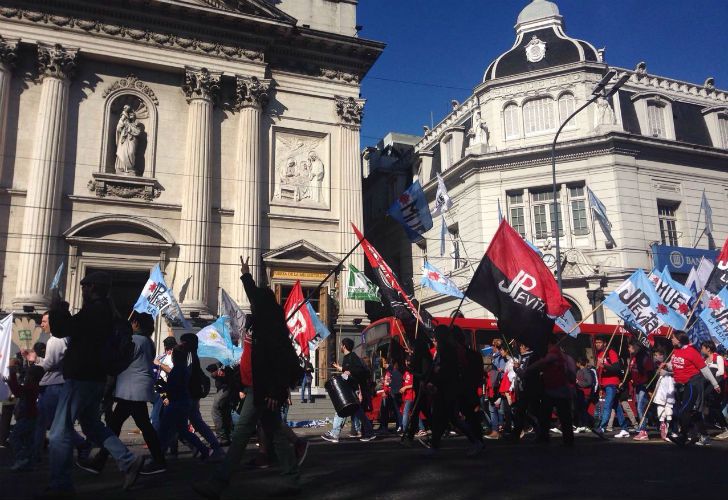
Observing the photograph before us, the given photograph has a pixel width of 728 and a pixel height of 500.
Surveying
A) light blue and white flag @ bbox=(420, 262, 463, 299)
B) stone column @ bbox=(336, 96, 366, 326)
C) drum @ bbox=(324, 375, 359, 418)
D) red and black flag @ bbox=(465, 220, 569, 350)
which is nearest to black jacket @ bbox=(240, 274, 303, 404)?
drum @ bbox=(324, 375, 359, 418)

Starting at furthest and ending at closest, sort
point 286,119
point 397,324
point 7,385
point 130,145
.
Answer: point 286,119
point 130,145
point 397,324
point 7,385

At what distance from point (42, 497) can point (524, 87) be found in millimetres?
27257

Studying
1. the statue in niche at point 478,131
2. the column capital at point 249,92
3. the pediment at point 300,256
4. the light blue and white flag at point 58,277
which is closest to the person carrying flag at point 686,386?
the pediment at point 300,256

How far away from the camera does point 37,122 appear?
2064cm

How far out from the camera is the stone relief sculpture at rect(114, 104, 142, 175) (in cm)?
2159

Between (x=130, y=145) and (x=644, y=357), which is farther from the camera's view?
(x=130, y=145)

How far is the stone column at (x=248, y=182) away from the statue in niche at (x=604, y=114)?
48.8ft

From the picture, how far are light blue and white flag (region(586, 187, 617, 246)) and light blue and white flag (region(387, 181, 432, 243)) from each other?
13.8m

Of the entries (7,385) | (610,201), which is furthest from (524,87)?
(7,385)

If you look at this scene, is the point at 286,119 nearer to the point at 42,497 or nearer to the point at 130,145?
the point at 130,145

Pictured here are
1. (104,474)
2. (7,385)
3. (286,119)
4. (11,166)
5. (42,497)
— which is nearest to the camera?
(42,497)

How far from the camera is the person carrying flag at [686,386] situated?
32.6 ft

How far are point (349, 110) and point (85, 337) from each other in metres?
20.9

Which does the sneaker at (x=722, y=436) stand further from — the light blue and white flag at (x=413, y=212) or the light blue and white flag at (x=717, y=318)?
the light blue and white flag at (x=413, y=212)
